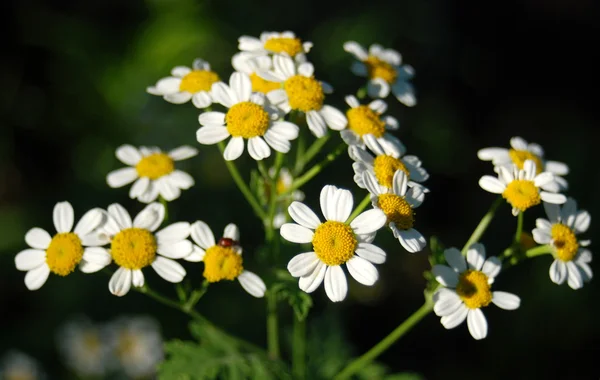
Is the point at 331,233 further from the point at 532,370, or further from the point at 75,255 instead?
the point at 532,370

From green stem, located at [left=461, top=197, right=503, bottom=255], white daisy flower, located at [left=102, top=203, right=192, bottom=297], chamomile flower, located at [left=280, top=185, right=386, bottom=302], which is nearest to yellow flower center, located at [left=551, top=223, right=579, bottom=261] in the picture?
green stem, located at [left=461, top=197, right=503, bottom=255]

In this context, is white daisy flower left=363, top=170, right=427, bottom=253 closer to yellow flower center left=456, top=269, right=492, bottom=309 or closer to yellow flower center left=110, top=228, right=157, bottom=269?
yellow flower center left=456, top=269, right=492, bottom=309

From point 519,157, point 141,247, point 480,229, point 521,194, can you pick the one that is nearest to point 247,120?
point 141,247

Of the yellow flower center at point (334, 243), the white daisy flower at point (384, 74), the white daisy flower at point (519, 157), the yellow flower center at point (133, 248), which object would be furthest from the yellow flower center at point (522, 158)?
the yellow flower center at point (133, 248)

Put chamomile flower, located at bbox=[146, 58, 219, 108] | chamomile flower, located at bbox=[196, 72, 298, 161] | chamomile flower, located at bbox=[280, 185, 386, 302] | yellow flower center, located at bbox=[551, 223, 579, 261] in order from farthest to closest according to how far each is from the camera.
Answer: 1. chamomile flower, located at bbox=[146, 58, 219, 108]
2. yellow flower center, located at bbox=[551, 223, 579, 261]
3. chamomile flower, located at bbox=[196, 72, 298, 161]
4. chamomile flower, located at bbox=[280, 185, 386, 302]

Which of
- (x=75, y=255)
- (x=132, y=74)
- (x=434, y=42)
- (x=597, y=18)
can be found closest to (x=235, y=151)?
(x=75, y=255)

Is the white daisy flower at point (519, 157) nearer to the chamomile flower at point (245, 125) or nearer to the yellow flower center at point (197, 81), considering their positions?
the chamomile flower at point (245, 125)
